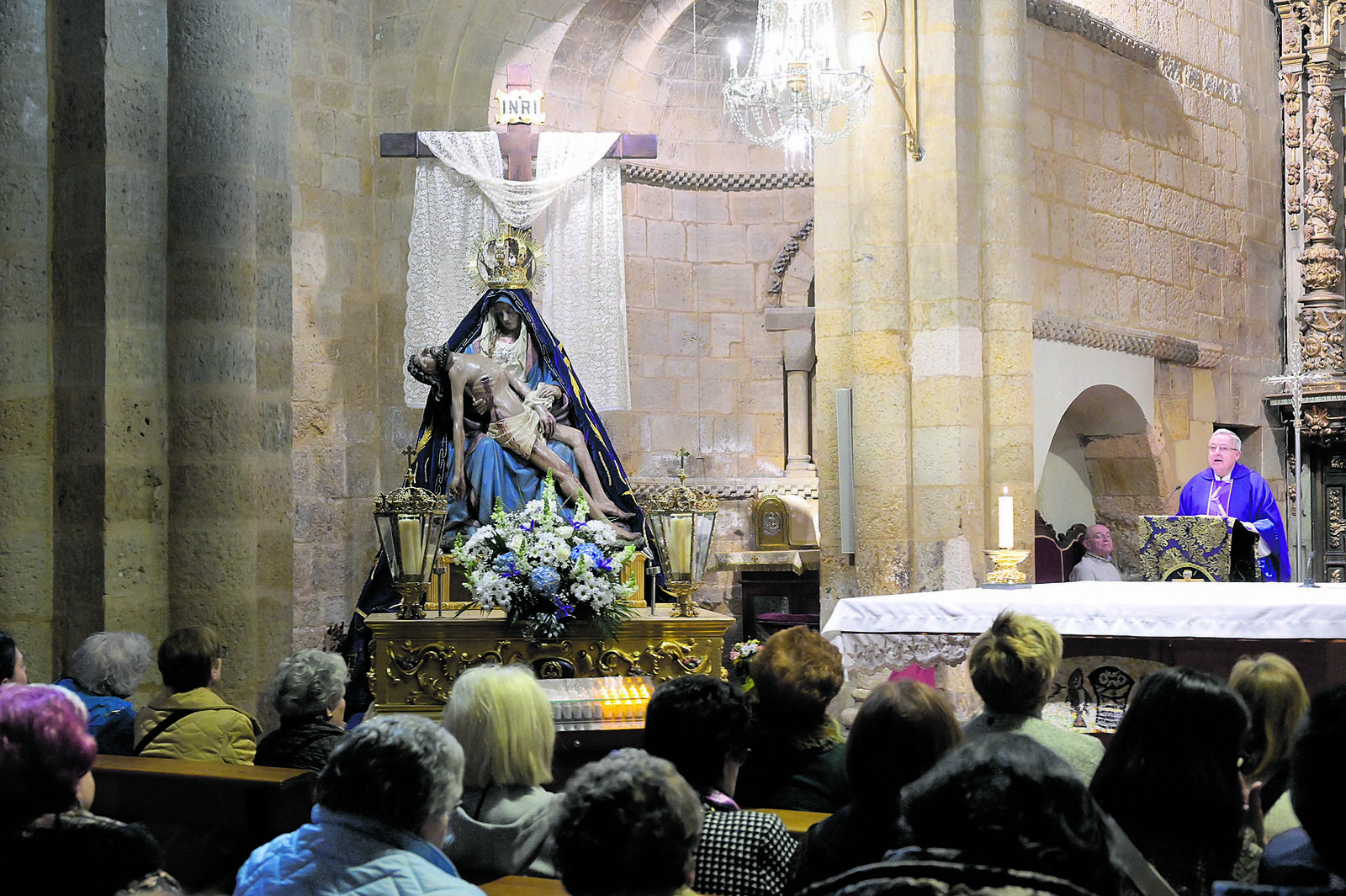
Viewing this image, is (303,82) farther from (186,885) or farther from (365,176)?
(186,885)

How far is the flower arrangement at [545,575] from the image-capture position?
5852mm

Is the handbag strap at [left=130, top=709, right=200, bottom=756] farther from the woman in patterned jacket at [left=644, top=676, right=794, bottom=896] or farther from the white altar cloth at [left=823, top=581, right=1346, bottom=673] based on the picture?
the white altar cloth at [left=823, top=581, right=1346, bottom=673]

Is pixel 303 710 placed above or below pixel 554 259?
below

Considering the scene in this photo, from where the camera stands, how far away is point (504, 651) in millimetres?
5926

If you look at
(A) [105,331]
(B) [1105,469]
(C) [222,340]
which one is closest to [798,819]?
(C) [222,340]

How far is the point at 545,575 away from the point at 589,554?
0.24 metres

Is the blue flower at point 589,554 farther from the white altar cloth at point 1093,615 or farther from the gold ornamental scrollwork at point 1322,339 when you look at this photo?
the gold ornamental scrollwork at point 1322,339

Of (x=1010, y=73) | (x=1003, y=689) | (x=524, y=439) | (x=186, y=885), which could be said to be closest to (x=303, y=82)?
(x=524, y=439)

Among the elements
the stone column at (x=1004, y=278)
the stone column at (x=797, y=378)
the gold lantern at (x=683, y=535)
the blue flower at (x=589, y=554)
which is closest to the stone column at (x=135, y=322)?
the blue flower at (x=589, y=554)

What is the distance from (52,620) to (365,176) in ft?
15.1

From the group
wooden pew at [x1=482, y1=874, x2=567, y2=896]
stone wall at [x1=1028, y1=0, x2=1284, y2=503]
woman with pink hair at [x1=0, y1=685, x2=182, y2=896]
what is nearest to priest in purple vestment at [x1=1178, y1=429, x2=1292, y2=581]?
stone wall at [x1=1028, y1=0, x2=1284, y2=503]

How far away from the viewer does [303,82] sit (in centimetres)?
922

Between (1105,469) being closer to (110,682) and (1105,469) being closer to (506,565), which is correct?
(506,565)

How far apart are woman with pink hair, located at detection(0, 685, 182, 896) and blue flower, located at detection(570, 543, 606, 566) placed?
3430mm
